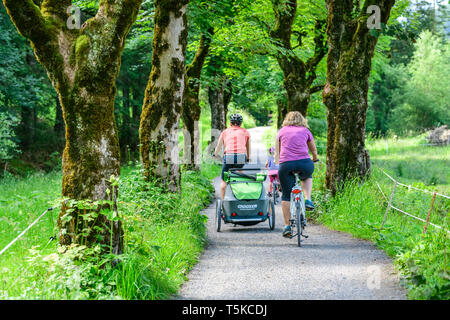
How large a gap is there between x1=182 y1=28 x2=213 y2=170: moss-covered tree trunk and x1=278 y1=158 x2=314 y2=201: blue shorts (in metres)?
9.79

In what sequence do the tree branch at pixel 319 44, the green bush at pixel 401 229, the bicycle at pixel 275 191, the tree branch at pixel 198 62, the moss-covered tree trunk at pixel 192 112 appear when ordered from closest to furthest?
the green bush at pixel 401 229
the bicycle at pixel 275 191
the moss-covered tree trunk at pixel 192 112
the tree branch at pixel 198 62
the tree branch at pixel 319 44

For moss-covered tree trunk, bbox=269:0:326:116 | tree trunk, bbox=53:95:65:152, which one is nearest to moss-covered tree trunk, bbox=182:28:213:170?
moss-covered tree trunk, bbox=269:0:326:116

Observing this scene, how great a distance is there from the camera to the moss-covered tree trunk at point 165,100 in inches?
432

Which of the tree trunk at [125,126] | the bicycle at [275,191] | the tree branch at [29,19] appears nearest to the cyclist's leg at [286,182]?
the tree branch at [29,19]

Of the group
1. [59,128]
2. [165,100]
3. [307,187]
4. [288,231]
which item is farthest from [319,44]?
[59,128]

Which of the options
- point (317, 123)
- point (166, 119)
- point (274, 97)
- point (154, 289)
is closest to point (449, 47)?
point (317, 123)

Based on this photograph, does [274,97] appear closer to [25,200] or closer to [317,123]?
[317,123]

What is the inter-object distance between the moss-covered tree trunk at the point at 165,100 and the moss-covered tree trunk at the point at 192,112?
7.77 metres

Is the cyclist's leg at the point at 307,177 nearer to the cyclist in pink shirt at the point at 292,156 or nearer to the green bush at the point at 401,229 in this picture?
the cyclist in pink shirt at the point at 292,156

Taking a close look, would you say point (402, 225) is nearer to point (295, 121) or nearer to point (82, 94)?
point (295, 121)

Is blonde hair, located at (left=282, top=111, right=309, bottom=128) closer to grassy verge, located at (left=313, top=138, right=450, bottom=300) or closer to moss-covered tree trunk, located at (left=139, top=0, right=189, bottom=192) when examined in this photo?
grassy verge, located at (left=313, top=138, right=450, bottom=300)

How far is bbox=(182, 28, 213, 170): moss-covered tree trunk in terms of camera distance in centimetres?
1914

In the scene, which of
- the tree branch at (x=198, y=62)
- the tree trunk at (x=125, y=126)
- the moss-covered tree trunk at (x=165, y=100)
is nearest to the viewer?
the moss-covered tree trunk at (x=165, y=100)

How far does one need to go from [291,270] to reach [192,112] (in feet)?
41.9
